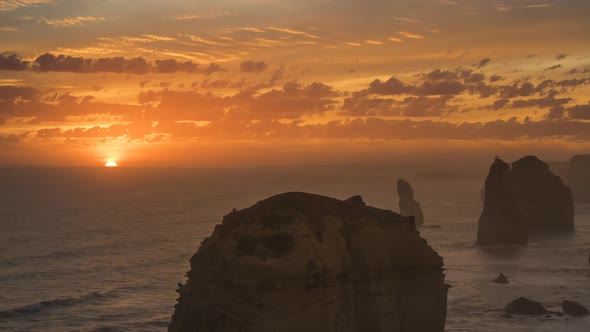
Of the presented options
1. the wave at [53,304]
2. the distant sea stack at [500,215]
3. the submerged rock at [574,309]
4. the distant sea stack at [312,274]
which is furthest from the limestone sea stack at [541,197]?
the distant sea stack at [312,274]

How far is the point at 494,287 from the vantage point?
254 ft

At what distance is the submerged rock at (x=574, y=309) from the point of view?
61344mm

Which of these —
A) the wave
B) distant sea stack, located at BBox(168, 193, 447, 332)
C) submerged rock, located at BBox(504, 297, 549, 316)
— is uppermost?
distant sea stack, located at BBox(168, 193, 447, 332)

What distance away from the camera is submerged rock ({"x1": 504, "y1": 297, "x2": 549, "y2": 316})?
203 feet

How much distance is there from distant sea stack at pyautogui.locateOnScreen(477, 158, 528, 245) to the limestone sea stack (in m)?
17.9

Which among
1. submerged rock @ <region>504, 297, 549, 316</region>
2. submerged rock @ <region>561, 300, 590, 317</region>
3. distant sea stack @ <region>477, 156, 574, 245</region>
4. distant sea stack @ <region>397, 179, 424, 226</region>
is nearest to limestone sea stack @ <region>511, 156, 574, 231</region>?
distant sea stack @ <region>477, 156, 574, 245</region>

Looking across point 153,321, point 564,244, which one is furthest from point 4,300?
point 564,244

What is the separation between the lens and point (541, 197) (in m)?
132

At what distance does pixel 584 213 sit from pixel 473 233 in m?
55.6

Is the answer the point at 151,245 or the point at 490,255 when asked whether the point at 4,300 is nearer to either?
the point at 151,245

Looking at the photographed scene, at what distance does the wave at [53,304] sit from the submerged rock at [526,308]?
45.5 m

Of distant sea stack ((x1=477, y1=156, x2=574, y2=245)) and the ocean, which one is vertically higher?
distant sea stack ((x1=477, y1=156, x2=574, y2=245))

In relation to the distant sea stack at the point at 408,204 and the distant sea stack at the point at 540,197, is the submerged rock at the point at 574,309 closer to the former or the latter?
the distant sea stack at the point at 540,197

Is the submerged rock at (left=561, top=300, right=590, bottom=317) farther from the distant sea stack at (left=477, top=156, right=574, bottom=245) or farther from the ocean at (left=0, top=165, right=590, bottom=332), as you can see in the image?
the distant sea stack at (left=477, top=156, right=574, bottom=245)
